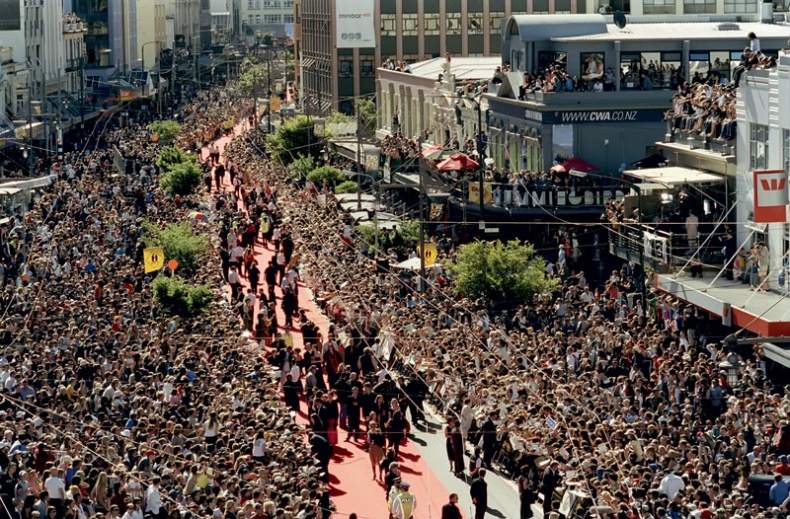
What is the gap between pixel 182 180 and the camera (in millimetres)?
73188

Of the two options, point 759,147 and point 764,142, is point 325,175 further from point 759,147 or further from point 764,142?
point 764,142

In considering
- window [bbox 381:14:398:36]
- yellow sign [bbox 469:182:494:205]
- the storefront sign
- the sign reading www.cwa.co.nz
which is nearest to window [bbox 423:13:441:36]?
window [bbox 381:14:398:36]

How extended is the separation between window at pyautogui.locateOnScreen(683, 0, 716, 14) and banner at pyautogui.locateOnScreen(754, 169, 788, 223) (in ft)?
113

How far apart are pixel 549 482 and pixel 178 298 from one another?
16587 millimetres

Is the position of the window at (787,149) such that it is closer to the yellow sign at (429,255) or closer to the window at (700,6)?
the yellow sign at (429,255)

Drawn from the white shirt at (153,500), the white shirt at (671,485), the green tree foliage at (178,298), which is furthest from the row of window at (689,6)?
the white shirt at (153,500)

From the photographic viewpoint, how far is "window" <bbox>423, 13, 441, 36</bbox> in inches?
4245

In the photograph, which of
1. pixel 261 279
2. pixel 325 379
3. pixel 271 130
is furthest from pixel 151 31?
pixel 325 379

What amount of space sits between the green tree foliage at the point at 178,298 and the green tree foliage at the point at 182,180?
29852 millimetres

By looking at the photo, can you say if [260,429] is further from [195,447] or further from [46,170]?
[46,170]

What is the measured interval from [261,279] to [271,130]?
63.0 m

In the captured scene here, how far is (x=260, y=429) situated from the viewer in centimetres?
2906

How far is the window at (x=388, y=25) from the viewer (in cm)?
10781

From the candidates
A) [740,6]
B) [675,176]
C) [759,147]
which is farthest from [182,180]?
[759,147]
